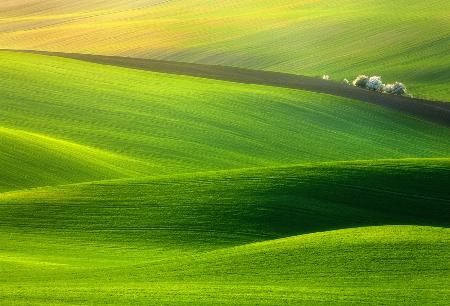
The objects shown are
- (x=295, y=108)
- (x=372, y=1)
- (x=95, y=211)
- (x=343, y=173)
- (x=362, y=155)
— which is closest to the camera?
(x=95, y=211)

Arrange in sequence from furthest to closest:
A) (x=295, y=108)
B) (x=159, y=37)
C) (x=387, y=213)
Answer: (x=159, y=37) → (x=295, y=108) → (x=387, y=213)

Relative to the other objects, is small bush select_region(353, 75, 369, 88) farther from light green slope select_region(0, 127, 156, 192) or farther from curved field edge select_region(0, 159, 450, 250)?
light green slope select_region(0, 127, 156, 192)

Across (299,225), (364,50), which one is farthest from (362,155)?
(364,50)

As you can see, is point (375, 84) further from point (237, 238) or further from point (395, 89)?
point (237, 238)

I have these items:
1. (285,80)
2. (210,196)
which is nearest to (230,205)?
(210,196)

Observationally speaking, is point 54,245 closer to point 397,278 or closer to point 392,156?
point 397,278

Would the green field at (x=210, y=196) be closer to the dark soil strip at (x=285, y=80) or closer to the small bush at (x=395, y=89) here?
the dark soil strip at (x=285, y=80)

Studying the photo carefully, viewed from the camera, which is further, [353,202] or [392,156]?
[392,156]
